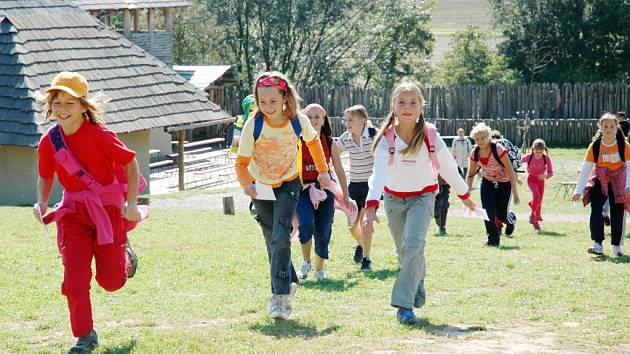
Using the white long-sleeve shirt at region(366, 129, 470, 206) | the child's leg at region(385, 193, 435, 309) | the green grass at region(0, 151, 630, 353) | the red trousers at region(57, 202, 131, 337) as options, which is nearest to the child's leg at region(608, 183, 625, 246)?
the green grass at region(0, 151, 630, 353)

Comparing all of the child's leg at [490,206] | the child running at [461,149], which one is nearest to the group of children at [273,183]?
the child's leg at [490,206]

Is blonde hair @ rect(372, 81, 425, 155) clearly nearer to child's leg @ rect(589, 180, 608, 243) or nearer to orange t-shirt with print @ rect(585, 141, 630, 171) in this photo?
orange t-shirt with print @ rect(585, 141, 630, 171)

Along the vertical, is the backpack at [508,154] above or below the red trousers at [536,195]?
above

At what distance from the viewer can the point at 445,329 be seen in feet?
23.9

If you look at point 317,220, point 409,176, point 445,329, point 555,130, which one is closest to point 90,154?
point 409,176

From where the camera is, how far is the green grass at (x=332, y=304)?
692cm

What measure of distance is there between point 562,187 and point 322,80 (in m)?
20.4

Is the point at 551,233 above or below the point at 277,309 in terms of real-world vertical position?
below

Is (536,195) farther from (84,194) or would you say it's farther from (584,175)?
(84,194)

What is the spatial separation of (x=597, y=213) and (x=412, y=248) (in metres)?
5.33

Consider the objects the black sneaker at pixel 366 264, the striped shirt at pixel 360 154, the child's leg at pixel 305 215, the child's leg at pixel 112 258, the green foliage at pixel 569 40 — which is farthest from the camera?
the green foliage at pixel 569 40

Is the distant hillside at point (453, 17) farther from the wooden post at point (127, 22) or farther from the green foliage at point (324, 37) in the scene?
the wooden post at point (127, 22)

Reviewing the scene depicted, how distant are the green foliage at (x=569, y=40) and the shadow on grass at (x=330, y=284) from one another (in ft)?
109

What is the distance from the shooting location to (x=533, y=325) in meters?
7.47
